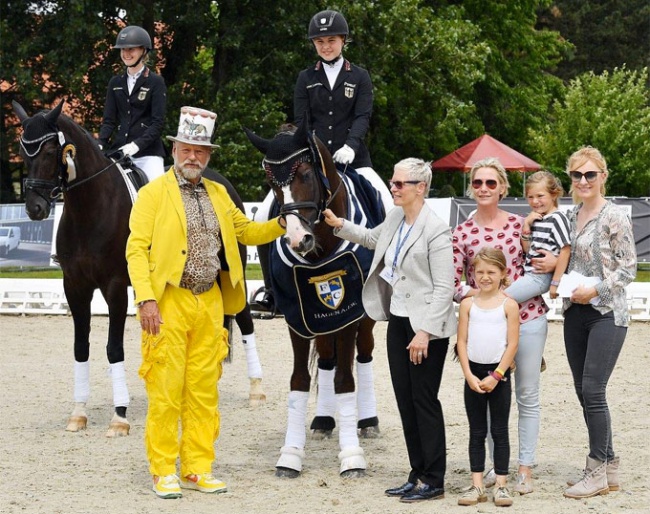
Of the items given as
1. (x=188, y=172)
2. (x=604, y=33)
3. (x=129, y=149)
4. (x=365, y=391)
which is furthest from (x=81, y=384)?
(x=604, y=33)

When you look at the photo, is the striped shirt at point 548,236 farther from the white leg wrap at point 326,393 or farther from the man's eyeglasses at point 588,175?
the white leg wrap at point 326,393

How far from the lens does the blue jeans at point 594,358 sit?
5676 mm

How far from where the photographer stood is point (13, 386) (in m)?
9.73

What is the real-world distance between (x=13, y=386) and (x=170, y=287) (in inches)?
174

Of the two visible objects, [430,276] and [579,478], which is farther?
[579,478]

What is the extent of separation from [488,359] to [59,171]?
3.66 meters

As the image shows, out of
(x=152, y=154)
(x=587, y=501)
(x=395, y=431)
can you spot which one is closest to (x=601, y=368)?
(x=587, y=501)

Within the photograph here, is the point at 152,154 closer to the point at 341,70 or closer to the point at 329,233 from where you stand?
the point at 341,70

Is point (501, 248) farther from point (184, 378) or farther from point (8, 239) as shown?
point (8, 239)

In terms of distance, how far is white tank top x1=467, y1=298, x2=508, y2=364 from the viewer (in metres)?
5.56

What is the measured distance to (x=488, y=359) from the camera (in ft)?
18.3

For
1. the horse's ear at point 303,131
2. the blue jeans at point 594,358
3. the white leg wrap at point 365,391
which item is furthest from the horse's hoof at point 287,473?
the horse's ear at point 303,131

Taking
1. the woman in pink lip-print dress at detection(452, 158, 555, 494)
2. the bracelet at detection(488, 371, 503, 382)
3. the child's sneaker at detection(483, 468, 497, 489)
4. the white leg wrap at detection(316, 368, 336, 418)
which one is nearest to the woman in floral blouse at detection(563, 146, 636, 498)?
the woman in pink lip-print dress at detection(452, 158, 555, 494)

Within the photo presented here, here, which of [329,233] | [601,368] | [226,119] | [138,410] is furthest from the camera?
[226,119]
